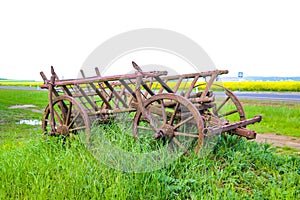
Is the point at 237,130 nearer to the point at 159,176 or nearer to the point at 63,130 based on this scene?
the point at 159,176

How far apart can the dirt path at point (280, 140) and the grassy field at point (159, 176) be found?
1.51m

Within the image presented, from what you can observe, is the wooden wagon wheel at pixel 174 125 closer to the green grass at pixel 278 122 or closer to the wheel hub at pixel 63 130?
the wheel hub at pixel 63 130

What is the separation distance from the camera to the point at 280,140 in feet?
22.1

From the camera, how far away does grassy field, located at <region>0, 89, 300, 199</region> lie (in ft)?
11.7

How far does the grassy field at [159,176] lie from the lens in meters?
3.55

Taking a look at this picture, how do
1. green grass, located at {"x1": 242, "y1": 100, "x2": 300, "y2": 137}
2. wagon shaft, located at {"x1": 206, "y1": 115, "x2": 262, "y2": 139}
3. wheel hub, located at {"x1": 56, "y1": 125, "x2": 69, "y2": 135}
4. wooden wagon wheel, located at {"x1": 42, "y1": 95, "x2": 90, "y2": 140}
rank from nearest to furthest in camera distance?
wagon shaft, located at {"x1": 206, "y1": 115, "x2": 262, "y2": 139}, wooden wagon wheel, located at {"x1": 42, "y1": 95, "x2": 90, "y2": 140}, wheel hub, located at {"x1": 56, "y1": 125, "x2": 69, "y2": 135}, green grass, located at {"x1": 242, "y1": 100, "x2": 300, "y2": 137}

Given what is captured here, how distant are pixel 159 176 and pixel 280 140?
13.3 ft

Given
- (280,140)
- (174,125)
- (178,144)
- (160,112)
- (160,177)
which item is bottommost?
(280,140)

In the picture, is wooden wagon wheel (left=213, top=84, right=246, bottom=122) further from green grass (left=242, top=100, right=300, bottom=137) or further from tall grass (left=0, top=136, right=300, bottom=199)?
green grass (left=242, top=100, right=300, bottom=137)

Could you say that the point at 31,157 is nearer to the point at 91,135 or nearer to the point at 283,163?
the point at 91,135

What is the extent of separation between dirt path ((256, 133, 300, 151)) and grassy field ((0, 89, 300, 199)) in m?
1.51

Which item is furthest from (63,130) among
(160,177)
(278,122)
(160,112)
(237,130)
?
(278,122)

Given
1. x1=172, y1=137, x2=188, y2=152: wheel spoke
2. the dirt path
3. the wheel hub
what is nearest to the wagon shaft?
x1=172, y1=137, x2=188, y2=152: wheel spoke

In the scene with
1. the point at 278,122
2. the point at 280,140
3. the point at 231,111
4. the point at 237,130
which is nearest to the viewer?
the point at 237,130
